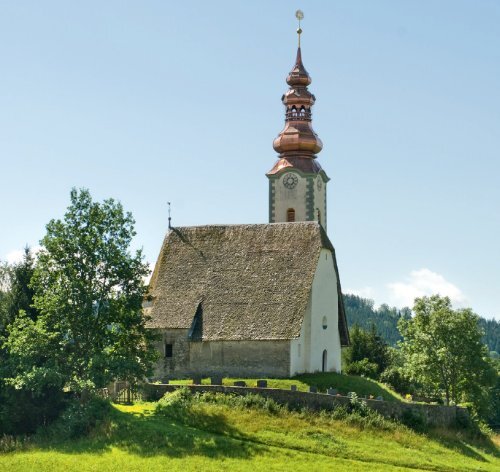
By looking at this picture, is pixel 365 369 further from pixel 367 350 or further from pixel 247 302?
pixel 247 302

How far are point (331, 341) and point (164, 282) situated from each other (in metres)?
11.0

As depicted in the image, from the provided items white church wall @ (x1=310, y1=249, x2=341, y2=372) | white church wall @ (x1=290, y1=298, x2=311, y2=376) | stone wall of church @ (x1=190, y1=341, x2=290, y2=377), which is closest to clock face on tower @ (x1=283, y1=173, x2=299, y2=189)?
white church wall @ (x1=310, y1=249, x2=341, y2=372)

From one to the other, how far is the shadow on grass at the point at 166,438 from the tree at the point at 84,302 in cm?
314

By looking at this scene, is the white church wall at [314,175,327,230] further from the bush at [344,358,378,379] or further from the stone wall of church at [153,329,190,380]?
the stone wall of church at [153,329,190,380]

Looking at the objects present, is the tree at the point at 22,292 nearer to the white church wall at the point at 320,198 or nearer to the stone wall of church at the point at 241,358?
the stone wall of church at the point at 241,358

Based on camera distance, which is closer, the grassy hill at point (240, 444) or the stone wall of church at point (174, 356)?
the grassy hill at point (240, 444)

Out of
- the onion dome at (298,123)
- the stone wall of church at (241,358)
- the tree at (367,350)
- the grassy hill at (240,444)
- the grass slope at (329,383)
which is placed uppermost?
the onion dome at (298,123)

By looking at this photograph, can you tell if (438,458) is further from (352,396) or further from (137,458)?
(137,458)

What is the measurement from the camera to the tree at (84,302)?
42688 mm

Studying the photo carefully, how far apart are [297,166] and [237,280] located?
2400 cm

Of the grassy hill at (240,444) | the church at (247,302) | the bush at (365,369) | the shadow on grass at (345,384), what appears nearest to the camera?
the grassy hill at (240,444)

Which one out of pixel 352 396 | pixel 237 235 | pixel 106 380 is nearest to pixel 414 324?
pixel 237 235

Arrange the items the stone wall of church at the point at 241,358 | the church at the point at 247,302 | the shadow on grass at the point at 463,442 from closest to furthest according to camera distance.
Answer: the shadow on grass at the point at 463,442, the stone wall of church at the point at 241,358, the church at the point at 247,302

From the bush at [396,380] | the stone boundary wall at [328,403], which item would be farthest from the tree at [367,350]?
the stone boundary wall at [328,403]
